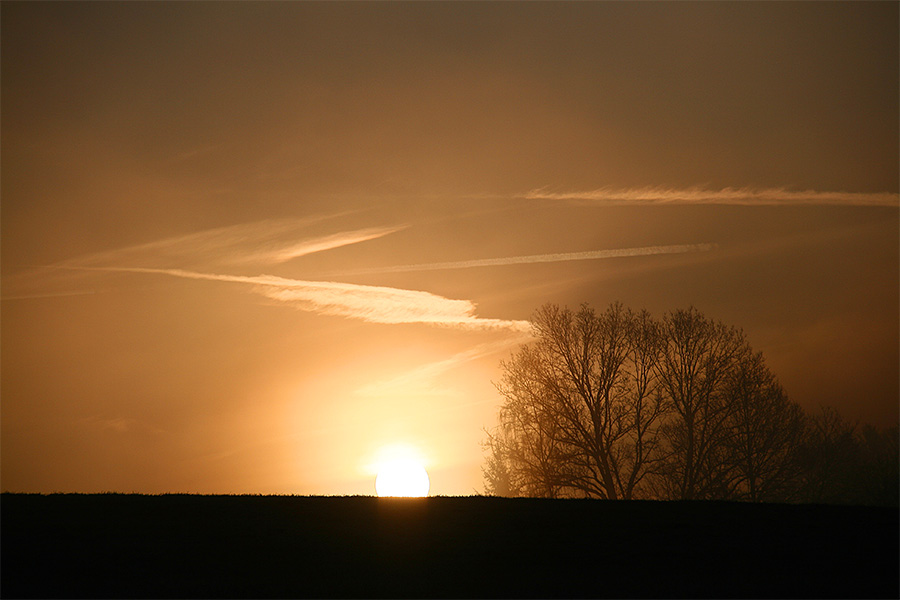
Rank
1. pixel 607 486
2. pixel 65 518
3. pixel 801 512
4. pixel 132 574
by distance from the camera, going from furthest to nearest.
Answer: pixel 607 486 → pixel 801 512 → pixel 65 518 → pixel 132 574

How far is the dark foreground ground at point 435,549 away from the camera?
32.7 feet

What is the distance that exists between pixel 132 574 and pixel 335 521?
3947mm

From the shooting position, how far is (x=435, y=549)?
11.6 meters

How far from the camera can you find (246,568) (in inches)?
416

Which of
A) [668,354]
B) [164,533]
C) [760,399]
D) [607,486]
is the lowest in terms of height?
[607,486]

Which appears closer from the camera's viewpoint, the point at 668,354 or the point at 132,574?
the point at 132,574

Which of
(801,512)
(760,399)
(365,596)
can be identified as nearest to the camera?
(365,596)

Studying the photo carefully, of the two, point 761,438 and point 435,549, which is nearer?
point 435,549

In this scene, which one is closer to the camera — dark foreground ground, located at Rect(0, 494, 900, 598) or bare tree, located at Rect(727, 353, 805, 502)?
dark foreground ground, located at Rect(0, 494, 900, 598)

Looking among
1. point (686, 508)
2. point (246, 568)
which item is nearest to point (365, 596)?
point (246, 568)

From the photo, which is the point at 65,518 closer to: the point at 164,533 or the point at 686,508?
the point at 164,533

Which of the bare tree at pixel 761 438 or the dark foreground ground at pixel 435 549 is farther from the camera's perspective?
the bare tree at pixel 761 438

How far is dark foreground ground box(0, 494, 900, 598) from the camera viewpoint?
9953 mm

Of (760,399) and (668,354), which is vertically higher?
(668,354)
